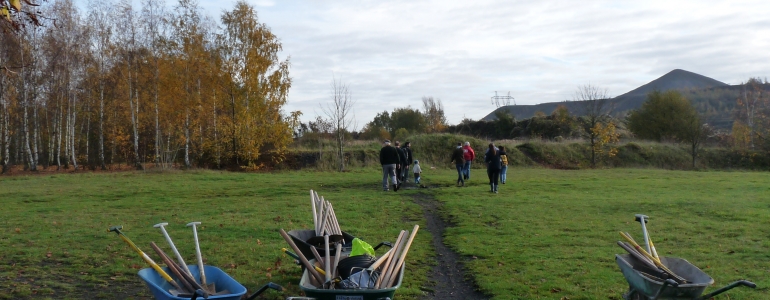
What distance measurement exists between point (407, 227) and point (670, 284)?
7.94 meters

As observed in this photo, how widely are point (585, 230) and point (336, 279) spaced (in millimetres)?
7814

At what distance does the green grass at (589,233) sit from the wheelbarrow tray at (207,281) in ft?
10.5

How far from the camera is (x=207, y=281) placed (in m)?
6.64

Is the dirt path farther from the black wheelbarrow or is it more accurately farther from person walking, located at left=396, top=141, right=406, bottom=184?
person walking, located at left=396, top=141, right=406, bottom=184

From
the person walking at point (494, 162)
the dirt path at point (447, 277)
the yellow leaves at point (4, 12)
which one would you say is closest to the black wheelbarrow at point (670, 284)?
the dirt path at point (447, 277)

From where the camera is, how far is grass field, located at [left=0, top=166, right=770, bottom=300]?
8047 millimetres

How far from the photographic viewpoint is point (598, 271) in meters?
8.43

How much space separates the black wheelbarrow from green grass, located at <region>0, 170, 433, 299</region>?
8.50ft

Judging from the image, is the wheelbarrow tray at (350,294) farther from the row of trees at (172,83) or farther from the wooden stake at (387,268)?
the row of trees at (172,83)

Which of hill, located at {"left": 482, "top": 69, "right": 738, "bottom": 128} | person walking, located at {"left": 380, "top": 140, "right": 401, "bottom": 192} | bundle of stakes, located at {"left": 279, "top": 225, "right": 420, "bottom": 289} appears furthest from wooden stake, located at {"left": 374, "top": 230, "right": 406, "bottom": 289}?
hill, located at {"left": 482, "top": 69, "right": 738, "bottom": 128}

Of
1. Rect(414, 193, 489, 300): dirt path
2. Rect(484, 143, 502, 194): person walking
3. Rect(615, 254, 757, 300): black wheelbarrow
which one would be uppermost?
Rect(484, 143, 502, 194): person walking

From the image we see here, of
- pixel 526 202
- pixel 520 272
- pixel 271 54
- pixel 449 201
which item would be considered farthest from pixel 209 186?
pixel 520 272

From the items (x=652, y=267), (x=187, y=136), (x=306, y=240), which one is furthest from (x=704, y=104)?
(x=306, y=240)

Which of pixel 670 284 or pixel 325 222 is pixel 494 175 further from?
pixel 670 284
